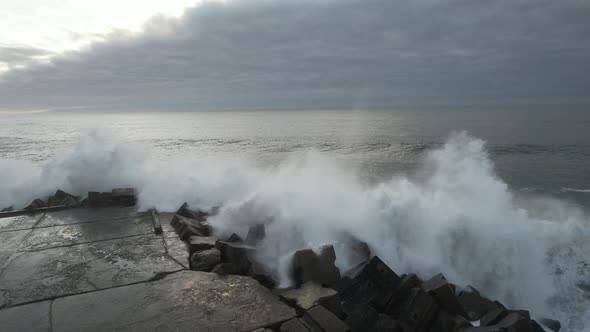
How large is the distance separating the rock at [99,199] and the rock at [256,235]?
457 cm

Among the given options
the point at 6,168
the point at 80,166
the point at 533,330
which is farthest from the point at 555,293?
the point at 6,168

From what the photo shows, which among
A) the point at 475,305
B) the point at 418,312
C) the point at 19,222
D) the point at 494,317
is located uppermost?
the point at 19,222

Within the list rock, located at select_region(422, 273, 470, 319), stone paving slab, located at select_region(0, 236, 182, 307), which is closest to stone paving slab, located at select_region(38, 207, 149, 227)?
stone paving slab, located at select_region(0, 236, 182, 307)

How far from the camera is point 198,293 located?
4.58 m

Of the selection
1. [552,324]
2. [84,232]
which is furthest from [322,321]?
[84,232]

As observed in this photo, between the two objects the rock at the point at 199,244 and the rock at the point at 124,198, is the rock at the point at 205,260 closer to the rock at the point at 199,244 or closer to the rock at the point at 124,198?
the rock at the point at 199,244

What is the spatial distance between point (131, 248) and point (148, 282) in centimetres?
145

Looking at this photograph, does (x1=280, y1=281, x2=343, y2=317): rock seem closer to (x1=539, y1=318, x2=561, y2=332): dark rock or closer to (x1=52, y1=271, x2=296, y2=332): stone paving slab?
(x1=52, y1=271, x2=296, y2=332): stone paving slab

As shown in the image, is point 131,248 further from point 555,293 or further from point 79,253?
point 555,293

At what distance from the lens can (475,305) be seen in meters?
6.23

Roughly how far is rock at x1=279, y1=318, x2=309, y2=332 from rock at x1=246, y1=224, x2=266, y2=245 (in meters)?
2.46

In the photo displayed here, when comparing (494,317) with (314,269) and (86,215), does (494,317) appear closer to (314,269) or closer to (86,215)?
(314,269)

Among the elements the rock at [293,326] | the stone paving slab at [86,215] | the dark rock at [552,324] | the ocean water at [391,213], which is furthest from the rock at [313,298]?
the stone paving slab at [86,215]

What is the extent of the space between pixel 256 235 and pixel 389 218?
3.39m
